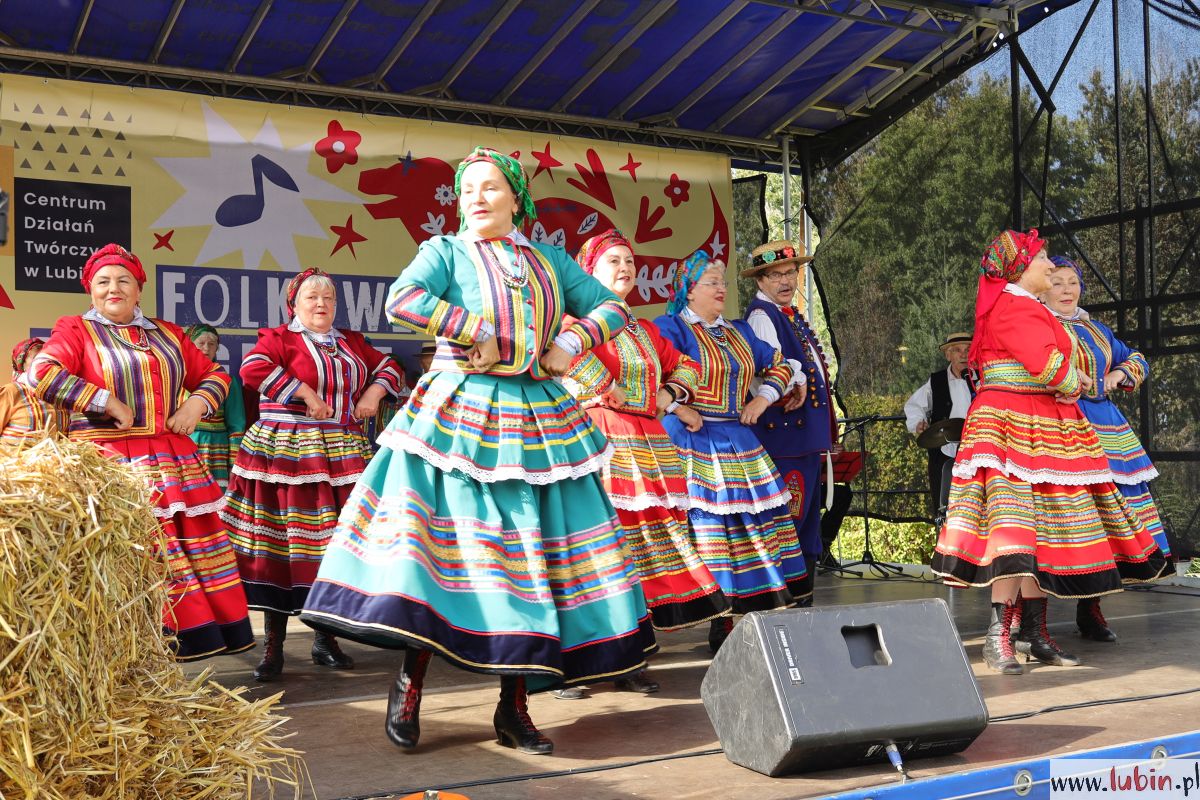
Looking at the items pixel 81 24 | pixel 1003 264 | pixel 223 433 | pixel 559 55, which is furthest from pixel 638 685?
pixel 81 24

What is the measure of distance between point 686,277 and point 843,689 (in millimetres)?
2715

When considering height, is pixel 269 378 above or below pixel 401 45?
Answer: below

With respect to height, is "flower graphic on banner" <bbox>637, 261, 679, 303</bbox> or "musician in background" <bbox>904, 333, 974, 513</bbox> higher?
"flower graphic on banner" <bbox>637, 261, 679, 303</bbox>

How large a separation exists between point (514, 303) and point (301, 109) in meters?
4.47

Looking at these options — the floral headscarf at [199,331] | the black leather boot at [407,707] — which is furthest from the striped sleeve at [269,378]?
the black leather boot at [407,707]

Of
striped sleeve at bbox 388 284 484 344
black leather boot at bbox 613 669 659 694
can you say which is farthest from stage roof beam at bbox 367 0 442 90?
black leather boot at bbox 613 669 659 694

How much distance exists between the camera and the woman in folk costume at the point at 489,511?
295 centimetres

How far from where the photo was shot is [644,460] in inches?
174

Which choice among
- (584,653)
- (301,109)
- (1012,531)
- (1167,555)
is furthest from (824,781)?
(301,109)

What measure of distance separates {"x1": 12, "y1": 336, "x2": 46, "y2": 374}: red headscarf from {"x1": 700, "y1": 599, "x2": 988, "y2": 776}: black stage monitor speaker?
4386mm

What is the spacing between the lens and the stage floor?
9.09ft

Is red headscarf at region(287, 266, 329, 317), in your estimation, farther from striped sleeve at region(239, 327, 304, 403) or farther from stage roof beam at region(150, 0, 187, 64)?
stage roof beam at region(150, 0, 187, 64)

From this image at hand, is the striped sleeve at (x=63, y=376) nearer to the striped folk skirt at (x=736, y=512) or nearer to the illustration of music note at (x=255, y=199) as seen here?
the striped folk skirt at (x=736, y=512)

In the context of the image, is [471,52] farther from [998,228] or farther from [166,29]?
[998,228]
